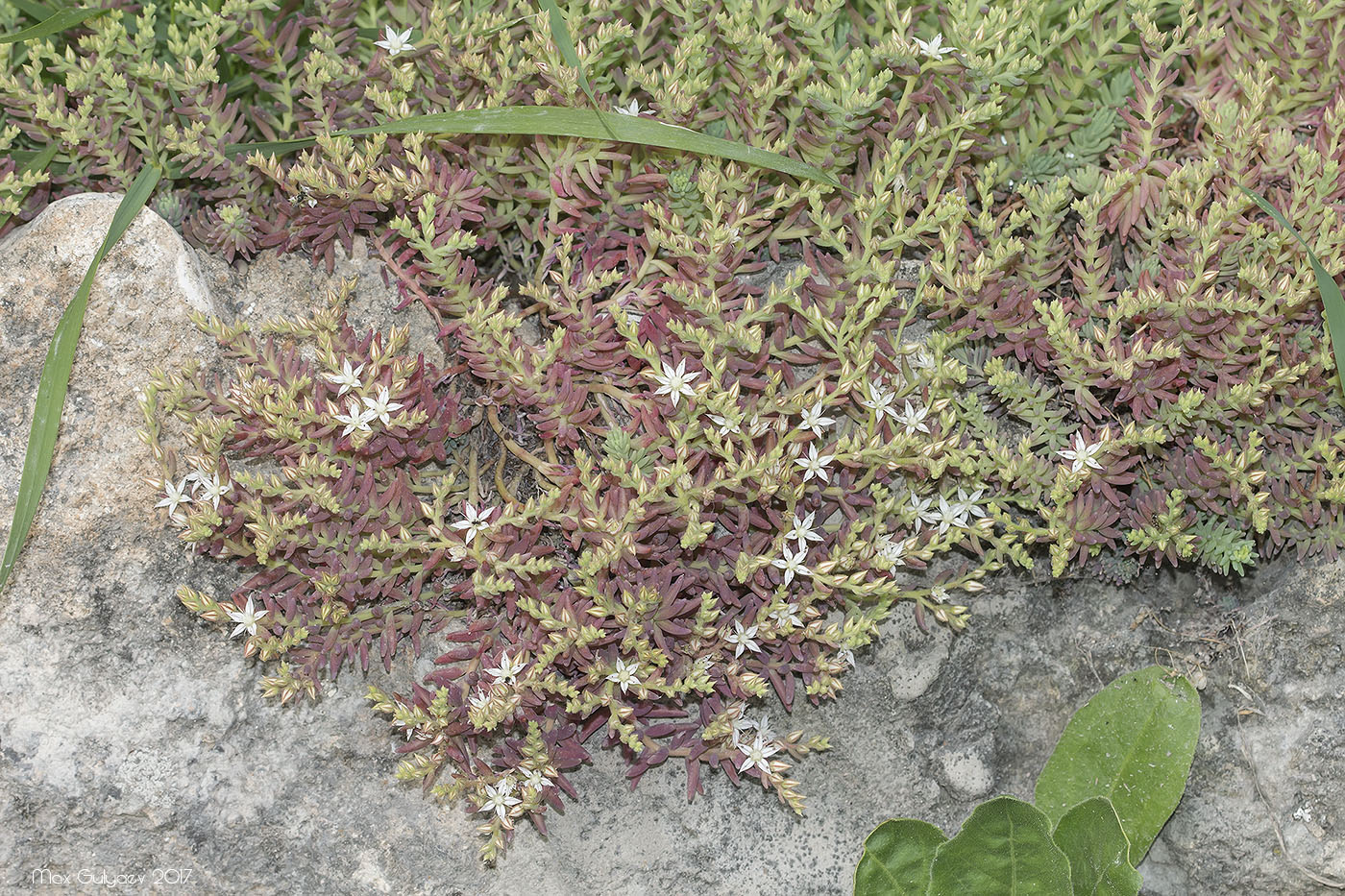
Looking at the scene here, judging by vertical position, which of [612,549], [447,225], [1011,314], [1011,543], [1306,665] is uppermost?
[447,225]

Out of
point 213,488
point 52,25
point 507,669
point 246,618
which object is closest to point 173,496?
point 213,488

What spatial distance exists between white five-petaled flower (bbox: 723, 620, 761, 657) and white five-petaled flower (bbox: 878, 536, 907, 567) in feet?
1.40

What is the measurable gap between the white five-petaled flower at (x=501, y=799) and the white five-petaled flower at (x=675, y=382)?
1157 millimetres

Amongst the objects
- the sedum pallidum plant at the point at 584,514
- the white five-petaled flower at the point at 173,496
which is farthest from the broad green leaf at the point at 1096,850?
the white five-petaled flower at the point at 173,496

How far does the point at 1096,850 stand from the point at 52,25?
389 cm

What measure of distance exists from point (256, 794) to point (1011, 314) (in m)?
2.61

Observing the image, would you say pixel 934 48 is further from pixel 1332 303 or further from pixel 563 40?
pixel 1332 303

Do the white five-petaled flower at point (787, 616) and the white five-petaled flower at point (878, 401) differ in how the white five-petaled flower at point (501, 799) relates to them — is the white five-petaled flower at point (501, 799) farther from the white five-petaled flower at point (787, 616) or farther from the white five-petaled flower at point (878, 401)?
the white five-petaled flower at point (878, 401)

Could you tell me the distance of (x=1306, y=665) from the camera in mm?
3506

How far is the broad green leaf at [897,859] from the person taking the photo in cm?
329

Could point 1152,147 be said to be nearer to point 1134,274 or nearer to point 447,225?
point 1134,274

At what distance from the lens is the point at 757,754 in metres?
3.27

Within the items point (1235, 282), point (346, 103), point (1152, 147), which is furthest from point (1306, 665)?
point (346, 103)

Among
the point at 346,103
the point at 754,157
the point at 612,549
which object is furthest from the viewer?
the point at 346,103
